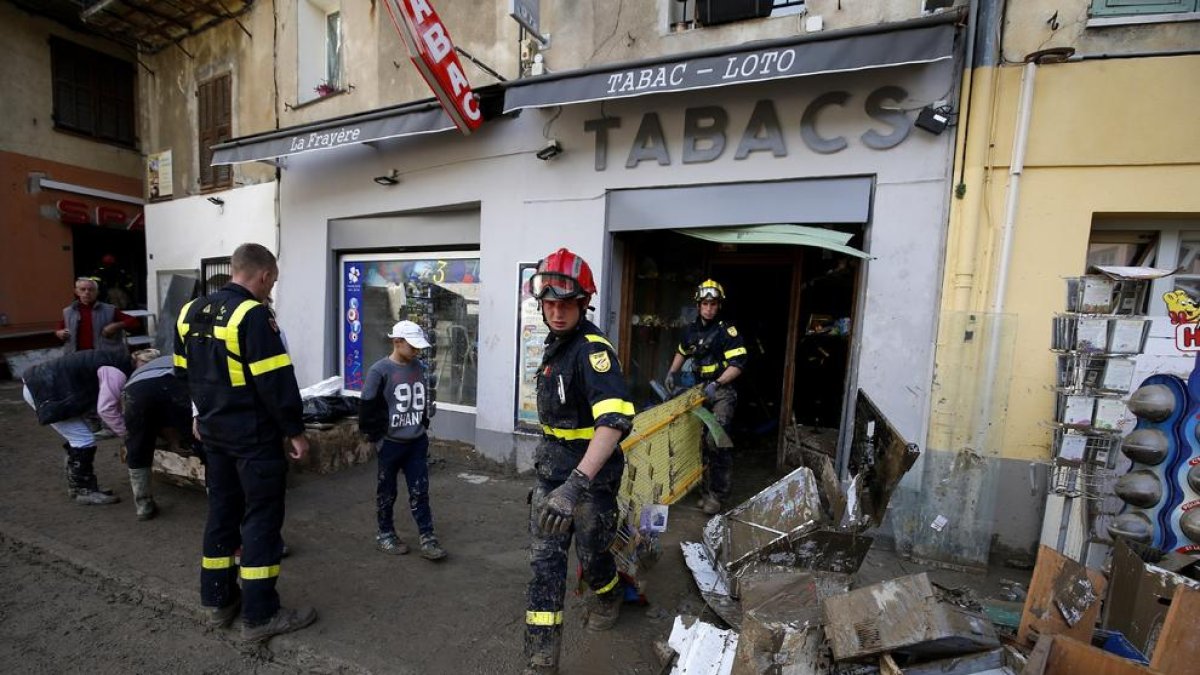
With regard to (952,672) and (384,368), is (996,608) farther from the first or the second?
(384,368)

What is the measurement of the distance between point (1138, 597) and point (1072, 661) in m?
1.02

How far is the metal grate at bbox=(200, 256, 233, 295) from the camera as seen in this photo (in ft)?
27.7

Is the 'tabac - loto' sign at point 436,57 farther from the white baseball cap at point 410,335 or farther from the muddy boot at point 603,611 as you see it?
the muddy boot at point 603,611

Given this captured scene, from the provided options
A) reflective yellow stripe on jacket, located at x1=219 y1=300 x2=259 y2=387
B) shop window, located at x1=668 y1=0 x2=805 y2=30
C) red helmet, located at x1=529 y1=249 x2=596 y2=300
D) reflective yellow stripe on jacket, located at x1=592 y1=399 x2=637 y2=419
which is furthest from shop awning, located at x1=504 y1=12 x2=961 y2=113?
reflective yellow stripe on jacket, located at x1=219 y1=300 x2=259 y2=387

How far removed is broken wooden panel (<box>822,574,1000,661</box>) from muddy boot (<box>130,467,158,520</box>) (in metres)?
5.02

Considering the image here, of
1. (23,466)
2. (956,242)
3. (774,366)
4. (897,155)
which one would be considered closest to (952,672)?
(956,242)

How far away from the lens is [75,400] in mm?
4191

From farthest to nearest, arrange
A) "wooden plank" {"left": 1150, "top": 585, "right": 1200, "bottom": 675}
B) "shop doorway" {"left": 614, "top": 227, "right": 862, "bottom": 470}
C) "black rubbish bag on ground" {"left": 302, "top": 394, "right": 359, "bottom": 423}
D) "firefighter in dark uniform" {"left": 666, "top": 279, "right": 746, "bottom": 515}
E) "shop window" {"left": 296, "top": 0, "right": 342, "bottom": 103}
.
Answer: "shop window" {"left": 296, "top": 0, "right": 342, "bottom": 103}, "shop doorway" {"left": 614, "top": 227, "right": 862, "bottom": 470}, "black rubbish bag on ground" {"left": 302, "top": 394, "right": 359, "bottom": 423}, "firefighter in dark uniform" {"left": 666, "top": 279, "right": 746, "bottom": 515}, "wooden plank" {"left": 1150, "top": 585, "right": 1200, "bottom": 675}

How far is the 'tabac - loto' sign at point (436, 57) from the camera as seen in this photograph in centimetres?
431

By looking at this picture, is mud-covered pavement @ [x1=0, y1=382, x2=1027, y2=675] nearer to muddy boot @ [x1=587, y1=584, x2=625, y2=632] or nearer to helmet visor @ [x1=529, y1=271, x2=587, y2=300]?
muddy boot @ [x1=587, y1=584, x2=625, y2=632]

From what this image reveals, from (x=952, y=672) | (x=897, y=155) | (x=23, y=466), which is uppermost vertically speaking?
(x=897, y=155)

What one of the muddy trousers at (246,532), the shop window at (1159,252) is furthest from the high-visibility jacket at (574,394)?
the shop window at (1159,252)

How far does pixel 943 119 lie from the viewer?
A: 3.78 m

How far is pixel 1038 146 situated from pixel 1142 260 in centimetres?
123
